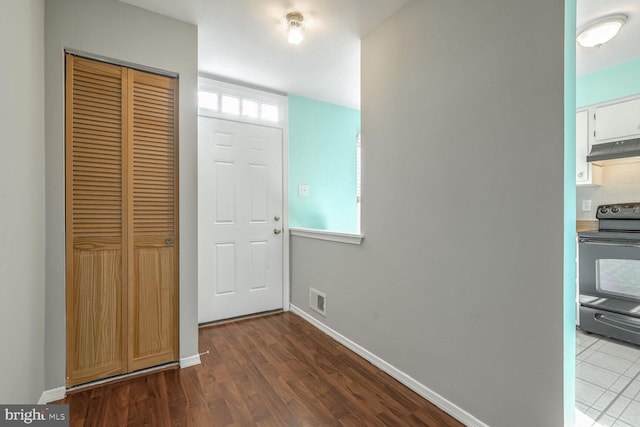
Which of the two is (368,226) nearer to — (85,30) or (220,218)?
(220,218)

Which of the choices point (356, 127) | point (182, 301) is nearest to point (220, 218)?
point (182, 301)

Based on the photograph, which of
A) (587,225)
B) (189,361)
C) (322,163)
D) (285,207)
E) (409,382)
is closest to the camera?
(409,382)

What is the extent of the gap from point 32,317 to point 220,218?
1576 millimetres

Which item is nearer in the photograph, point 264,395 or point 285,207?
point 264,395

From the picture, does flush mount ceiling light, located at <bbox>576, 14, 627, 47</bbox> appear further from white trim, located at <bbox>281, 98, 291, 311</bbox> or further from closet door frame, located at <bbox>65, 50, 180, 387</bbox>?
closet door frame, located at <bbox>65, 50, 180, 387</bbox>

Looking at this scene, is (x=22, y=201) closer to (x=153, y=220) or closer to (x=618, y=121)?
(x=153, y=220)

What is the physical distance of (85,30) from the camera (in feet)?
5.73

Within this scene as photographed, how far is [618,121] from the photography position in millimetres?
2506

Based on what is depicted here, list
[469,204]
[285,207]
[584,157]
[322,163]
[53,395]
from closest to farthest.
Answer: [469,204] → [53,395] → [584,157] → [285,207] → [322,163]

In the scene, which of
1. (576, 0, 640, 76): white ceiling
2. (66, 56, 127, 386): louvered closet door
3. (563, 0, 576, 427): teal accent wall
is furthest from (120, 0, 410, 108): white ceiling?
(576, 0, 640, 76): white ceiling

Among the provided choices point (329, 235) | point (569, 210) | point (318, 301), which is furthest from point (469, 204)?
point (318, 301)

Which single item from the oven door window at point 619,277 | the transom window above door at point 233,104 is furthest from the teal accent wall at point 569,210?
the transom window above door at point 233,104

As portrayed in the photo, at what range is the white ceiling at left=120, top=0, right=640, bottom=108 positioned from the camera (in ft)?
6.09

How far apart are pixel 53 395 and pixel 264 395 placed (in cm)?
123
